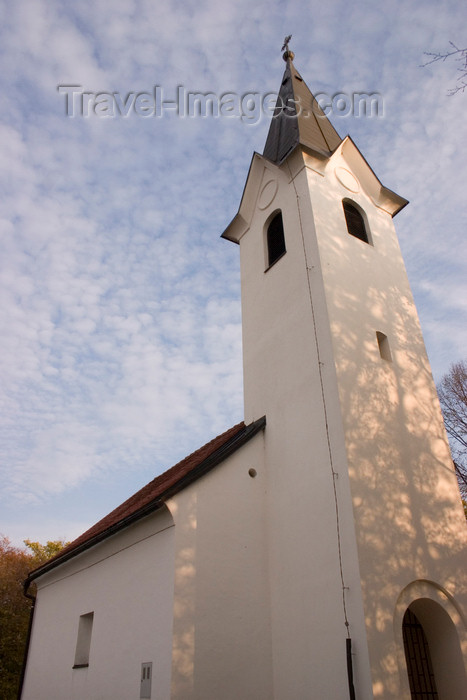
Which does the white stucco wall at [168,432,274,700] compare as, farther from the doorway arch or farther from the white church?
the doorway arch

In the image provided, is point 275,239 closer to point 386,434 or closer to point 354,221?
point 354,221

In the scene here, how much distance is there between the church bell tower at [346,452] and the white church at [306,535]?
32 mm

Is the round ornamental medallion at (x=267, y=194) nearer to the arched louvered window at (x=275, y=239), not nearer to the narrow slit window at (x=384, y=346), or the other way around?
the arched louvered window at (x=275, y=239)

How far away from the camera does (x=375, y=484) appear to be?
27.3 feet

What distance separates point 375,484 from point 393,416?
1584 millimetres

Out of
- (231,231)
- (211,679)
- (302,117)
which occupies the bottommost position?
(211,679)

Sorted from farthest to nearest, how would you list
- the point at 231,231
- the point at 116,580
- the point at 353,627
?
the point at 231,231
the point at 116,580
the point at 353,627

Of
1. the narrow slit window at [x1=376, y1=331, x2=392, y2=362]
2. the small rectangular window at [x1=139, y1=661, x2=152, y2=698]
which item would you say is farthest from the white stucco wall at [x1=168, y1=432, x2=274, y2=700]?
the narrow slit window at [x1=376, y1=331, x2=392, y2=362]

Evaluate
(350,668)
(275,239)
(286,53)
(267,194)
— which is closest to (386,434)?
(350,668)

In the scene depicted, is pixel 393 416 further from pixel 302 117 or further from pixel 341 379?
pixel 302 117

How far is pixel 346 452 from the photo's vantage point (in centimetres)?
827

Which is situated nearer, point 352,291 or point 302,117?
point 352,291

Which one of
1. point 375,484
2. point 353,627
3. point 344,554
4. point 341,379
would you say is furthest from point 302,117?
point 353,627

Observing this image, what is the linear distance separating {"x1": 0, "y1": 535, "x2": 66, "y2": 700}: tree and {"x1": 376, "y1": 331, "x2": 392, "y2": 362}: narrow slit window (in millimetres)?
23168
